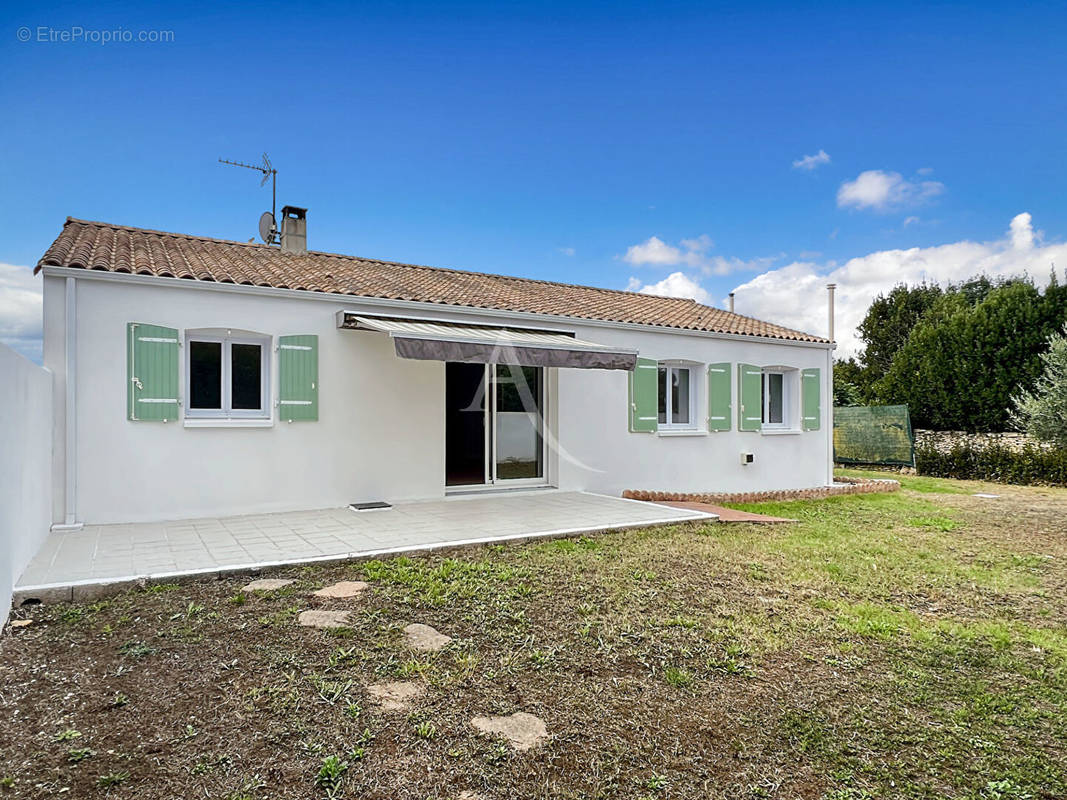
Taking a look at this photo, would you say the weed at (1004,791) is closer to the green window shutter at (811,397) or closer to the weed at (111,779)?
the weed at (111,779)

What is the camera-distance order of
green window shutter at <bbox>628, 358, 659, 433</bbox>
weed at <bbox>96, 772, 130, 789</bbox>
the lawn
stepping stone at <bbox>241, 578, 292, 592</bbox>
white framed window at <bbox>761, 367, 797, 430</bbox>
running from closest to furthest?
1. weed at <bbox>96, 772, 130, 789</bbox>
2. the lawn
3. stepping stone at <bbox>241, 578, 292, 592</bbox>
4. green window shutter at <bbox>628, 358, 659, 433</bbox>
5. white framed window at <bbox>761, 367, 797, 430</bbox>

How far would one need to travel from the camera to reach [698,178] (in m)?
25.8

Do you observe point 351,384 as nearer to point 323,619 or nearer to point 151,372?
point 151,372

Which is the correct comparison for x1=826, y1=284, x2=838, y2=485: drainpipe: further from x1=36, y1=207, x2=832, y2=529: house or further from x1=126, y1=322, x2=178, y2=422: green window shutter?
x1=126, y1=322, x2=178, y2=422: green window shutter

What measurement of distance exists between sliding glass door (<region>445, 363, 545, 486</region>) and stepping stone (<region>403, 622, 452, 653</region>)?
29.5ft

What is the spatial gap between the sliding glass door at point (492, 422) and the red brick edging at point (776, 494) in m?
3.27

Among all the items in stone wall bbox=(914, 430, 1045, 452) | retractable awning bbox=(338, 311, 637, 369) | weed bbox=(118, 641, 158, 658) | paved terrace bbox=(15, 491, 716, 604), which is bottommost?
weed bbox=(118, 641, 158, 658)

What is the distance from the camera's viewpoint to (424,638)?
648 cm

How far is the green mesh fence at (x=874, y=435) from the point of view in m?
29.0

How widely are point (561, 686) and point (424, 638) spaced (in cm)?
177

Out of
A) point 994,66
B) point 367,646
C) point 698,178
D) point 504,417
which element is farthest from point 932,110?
point 367,646

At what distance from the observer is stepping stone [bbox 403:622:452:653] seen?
20.5 feet

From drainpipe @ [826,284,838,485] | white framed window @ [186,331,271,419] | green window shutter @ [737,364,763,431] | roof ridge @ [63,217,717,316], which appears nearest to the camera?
white framed window @ [186,331,271,419]

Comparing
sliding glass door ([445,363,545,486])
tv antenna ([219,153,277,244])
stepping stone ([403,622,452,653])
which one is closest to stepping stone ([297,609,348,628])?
stepping stone ([403,622,452,653])
